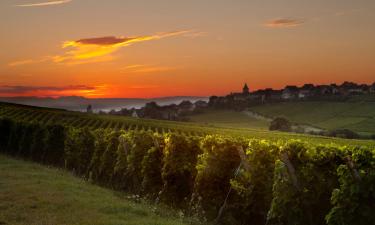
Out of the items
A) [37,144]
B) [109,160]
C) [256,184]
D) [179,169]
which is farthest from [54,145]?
[256,184]

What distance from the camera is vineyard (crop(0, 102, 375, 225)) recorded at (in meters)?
12.9

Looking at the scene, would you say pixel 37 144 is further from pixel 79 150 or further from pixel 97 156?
pixel 97 156

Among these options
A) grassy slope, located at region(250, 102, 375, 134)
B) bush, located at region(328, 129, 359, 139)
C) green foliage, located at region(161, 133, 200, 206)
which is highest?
green foliage, located at region(161, 133, 200, 206)

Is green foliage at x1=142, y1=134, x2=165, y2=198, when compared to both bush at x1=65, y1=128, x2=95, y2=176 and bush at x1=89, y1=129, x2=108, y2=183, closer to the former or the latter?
bush at x1=89, y1=129, x2=108, y2=183

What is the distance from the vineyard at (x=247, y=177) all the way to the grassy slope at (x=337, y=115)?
4975 inches

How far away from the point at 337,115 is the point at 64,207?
163 m

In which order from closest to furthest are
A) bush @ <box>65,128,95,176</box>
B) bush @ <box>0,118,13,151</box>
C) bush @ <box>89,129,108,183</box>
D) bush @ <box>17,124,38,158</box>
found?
bush @ <box>89,129,108,183</box>
bush @ <box>65,128,95,176</box>
bush @ <box>17,124,38,158</box>
bush @ <box>0,118,13,151</box>

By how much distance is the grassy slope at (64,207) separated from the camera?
15.2 metres

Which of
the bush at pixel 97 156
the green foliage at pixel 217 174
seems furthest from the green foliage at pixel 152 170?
the bush at pixel 97 156

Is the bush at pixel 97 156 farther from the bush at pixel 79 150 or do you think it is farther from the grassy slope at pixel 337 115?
the grassy slope at pixel 337 115

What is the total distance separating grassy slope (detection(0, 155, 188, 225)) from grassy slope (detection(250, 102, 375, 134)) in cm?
13091

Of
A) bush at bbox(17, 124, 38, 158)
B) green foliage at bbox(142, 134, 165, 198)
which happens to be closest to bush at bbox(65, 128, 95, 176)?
green foliage at bbox(142, 134, 165, 198)

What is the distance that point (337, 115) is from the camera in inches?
6688

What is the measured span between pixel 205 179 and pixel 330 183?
5.73m
